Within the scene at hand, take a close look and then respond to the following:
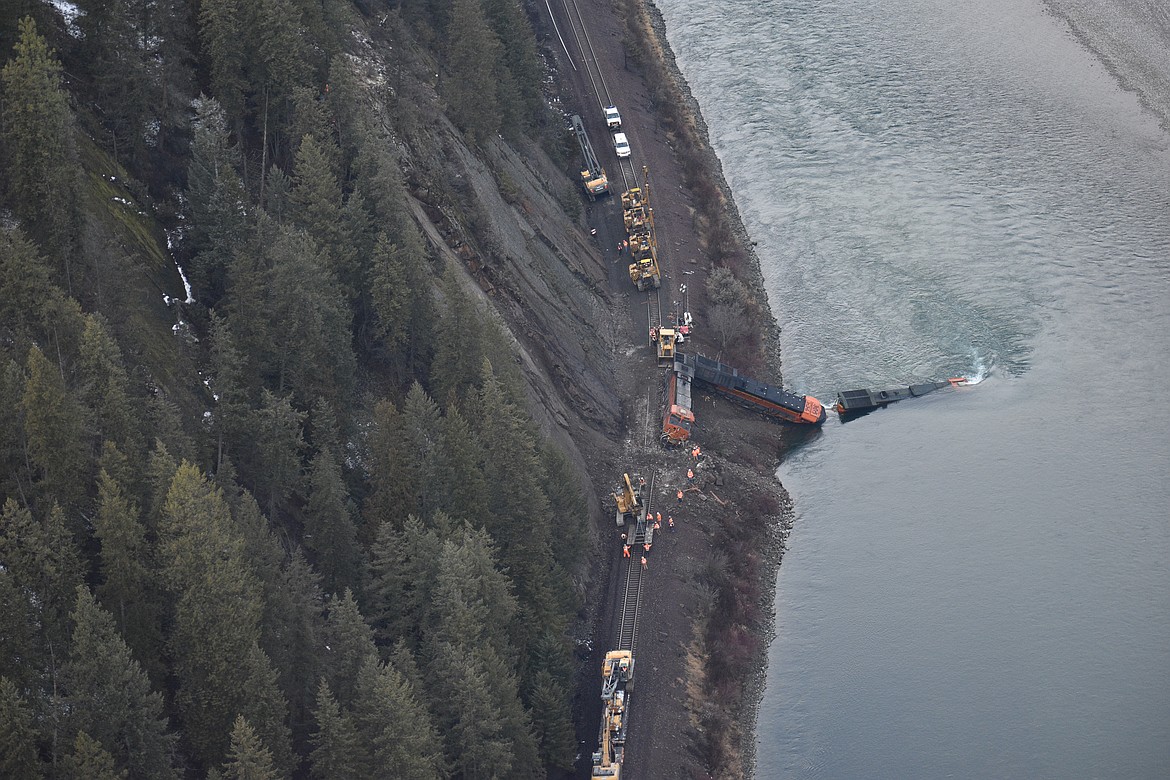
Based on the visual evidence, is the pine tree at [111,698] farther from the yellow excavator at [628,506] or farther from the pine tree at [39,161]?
the yellow excavator at [628,506]

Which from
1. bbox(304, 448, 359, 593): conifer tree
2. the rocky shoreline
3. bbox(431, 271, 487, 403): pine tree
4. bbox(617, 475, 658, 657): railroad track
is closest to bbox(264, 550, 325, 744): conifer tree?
bbox(304, 448, 359, 593): conifer tree

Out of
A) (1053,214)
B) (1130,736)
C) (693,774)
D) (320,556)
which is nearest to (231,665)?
(320,556)

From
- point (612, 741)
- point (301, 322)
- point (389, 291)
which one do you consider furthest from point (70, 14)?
point (612, 741)

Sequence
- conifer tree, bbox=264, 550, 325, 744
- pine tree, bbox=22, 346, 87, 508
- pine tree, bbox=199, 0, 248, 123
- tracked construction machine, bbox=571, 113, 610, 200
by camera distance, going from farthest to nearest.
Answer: tracked construction machine, bbox=571, 113, 610, 200, pine tree, bbox=199, 0, 248, 123, conifer tree, bbox=264, 550, 325, 744, pine tree, bbox=22, 346, 87, 508

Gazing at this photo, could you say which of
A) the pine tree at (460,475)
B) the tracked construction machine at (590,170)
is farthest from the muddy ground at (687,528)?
the pine tree at (460,475)

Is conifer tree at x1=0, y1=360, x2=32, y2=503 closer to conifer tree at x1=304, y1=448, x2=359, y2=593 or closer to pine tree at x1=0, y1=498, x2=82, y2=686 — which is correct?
pine tree at x1=0, y1=498, x2=82, y2=686

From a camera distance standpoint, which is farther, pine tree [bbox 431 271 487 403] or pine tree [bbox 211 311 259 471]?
pine tree [bbox 431 271 487 403]

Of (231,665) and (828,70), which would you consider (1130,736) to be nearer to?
(231,665)

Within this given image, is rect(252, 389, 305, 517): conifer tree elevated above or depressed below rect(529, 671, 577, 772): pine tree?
above
